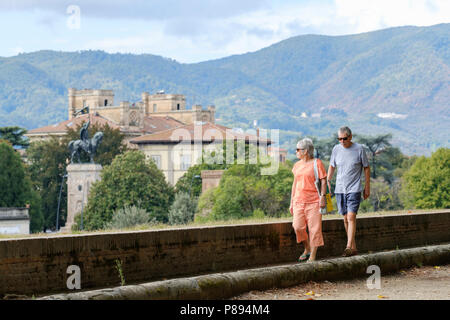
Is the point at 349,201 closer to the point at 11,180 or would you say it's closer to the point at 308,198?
the point at 308,198

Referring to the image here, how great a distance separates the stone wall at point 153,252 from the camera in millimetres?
9586

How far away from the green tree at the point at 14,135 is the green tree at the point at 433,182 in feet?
232

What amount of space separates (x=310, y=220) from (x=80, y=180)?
88513 millimetres

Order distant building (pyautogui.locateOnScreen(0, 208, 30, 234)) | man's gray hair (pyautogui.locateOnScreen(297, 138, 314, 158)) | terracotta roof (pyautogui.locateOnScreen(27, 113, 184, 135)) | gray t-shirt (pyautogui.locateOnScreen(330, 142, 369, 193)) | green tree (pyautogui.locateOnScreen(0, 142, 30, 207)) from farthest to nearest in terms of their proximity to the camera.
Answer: terracotta roof (pyautogui.locateOnScreen(27, 113, 184, 135))
green tree (pyautogui.locateOnScreen(0, 142, 30, 207))
distant building (pyautogui.locateOnScreen(0, 208, 30, 234))
gray t-shirt (pyautogui.locateOnScreen(330, 142, 369, 193))
man's gray hair (pyautogui.locateOnScreen(297, 138, 314, 158))

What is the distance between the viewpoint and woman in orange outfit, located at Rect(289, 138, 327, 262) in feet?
39.2

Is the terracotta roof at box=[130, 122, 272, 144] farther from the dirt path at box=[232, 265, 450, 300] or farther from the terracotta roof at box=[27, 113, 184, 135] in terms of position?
the dirt path at box=[232, 265, 450, 300]

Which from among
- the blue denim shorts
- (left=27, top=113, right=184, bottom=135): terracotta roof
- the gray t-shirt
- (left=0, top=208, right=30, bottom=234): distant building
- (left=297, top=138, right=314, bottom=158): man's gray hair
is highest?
(left=27, top=113, right=184, bottom=135): terracotta roof

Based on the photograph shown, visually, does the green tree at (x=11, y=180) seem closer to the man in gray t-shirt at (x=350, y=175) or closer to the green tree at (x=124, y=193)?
the green tree at (x=124, y=193)

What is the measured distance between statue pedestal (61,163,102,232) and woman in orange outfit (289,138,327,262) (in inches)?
3347

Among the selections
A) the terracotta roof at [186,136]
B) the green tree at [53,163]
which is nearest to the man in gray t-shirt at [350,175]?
the green tree at [53,163]

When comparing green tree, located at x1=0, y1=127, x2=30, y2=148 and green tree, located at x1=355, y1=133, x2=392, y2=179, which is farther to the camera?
green tree, located at x1=0, y1=127, x2=30, y2=148

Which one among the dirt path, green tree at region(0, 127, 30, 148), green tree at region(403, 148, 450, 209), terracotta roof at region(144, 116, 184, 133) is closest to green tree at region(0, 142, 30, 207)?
green tree at region(403, 148, 450, 209)

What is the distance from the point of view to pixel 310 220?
12.2 metres

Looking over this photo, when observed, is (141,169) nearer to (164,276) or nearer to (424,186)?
(424,186)
